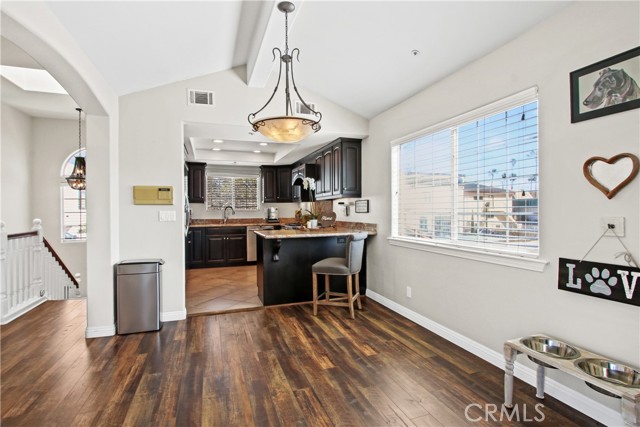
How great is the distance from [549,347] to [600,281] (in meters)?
0.53

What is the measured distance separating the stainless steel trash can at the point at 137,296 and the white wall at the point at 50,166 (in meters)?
3.80

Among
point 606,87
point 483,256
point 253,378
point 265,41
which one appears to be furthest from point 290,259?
point 606,87

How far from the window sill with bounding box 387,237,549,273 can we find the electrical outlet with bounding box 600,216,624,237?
41 centimetres

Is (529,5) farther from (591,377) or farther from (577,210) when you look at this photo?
(591,377)

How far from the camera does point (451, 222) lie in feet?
Answer: 10.3

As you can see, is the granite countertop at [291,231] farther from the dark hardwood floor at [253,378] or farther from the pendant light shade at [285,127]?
the pendant light shade at [285,127]

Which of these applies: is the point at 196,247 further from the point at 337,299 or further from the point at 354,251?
the point at 354,251

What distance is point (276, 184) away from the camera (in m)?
7.69

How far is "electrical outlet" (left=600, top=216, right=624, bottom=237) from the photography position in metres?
1.79

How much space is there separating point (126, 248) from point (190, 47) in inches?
87.9

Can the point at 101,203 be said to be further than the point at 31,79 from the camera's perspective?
No

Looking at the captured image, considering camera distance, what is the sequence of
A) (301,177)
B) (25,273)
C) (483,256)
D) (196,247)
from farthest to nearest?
(196,247) < (301,177) < (25,273) < (483,256)

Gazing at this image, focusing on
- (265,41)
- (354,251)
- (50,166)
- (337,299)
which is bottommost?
(337,299)

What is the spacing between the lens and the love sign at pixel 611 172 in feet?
5.70
